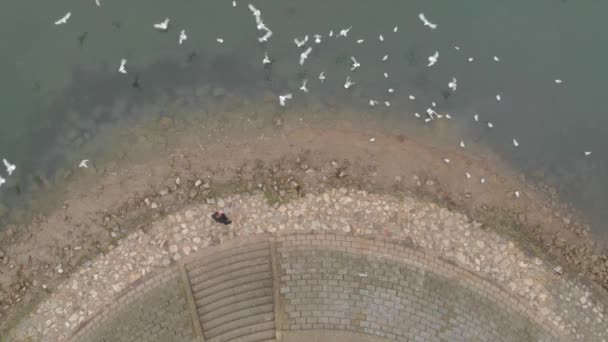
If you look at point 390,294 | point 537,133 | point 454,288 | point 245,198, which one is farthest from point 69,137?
point 537,133

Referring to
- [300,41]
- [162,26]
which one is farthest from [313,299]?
[162,26]

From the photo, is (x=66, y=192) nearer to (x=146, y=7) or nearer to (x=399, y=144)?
(x=146, y=7)

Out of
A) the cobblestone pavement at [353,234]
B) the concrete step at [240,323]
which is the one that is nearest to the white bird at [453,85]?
the cobblestone pavement at [353,234]

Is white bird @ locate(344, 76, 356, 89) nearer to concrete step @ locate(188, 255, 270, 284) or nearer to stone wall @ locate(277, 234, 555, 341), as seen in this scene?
stone wall @ locate(277, 234, 555, 341)

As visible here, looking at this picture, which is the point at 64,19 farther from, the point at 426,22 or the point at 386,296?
the point at 386,296

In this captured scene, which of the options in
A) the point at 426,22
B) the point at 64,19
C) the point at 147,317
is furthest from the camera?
the point at 426,22

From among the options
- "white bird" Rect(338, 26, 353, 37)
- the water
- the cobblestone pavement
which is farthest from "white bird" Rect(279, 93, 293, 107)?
the cobblestone pavement
